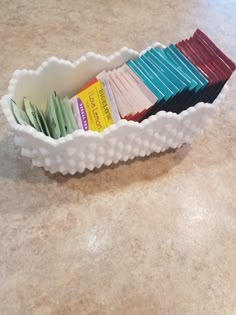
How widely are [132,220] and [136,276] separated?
82 mm

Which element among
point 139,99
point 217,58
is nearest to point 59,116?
point 139,99

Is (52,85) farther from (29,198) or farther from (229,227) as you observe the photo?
(229,227)

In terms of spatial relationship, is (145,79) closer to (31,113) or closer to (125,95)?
(125,95)

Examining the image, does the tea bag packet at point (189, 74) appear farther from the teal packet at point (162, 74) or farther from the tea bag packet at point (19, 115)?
the tea bag packet at point (19, 115)

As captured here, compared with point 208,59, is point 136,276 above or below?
below

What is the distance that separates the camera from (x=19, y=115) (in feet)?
1.70

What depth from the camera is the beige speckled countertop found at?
0.49m

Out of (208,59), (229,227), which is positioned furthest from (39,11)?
(229,227)

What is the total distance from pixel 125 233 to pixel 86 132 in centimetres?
15

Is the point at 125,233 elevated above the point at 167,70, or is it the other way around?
the point at 167,70

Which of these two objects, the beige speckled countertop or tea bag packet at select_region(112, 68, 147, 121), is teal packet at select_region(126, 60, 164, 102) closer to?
tea bag packet at select_region(112, 68, 147, 121)

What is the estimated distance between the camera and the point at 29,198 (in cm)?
56

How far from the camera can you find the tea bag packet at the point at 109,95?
21.5 inches

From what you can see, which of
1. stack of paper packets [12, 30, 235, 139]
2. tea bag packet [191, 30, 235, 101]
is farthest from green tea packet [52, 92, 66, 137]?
tea bag packet [191, 30, 235, 101]
